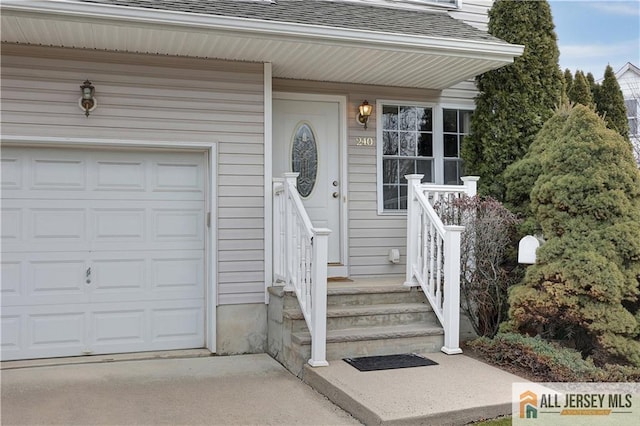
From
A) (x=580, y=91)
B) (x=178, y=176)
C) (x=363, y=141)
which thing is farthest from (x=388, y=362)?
(x=580, y=91)

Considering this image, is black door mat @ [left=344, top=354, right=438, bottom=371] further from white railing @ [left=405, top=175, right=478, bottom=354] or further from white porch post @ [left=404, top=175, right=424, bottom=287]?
white porch post @ [left=404, top=175, right=424, bottom=287]

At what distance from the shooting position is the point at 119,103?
5.52 m

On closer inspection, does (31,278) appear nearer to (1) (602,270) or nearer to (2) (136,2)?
(2) (136,2)

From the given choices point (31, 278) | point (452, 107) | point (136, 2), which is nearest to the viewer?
point (136, 2)

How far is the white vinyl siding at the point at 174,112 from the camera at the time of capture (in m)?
5.28

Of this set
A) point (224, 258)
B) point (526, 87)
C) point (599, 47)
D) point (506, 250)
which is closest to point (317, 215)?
point (224, 258)

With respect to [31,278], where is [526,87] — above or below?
above

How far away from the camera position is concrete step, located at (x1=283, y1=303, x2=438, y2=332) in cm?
521

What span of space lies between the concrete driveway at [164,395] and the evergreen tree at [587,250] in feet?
7.67

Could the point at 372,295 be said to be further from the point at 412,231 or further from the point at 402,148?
the point at 402,148

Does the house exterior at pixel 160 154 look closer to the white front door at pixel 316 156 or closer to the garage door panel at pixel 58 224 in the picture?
the garage door panel at pixel 58 224

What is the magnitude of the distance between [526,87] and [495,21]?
917 mm

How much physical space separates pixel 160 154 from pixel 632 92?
13305 millimetres

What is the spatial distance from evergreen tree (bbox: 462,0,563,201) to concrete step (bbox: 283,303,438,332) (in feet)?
6.61
